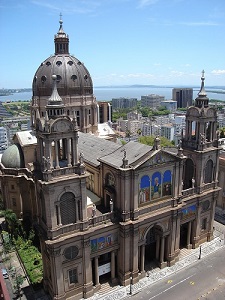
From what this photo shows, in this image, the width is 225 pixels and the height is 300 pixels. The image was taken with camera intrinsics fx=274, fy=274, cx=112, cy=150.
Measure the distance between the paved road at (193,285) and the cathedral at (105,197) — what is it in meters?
2.86

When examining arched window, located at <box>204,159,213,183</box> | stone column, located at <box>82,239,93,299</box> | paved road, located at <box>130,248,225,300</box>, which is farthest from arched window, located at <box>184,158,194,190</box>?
stone column, located at <box>82,239,93,299</box>

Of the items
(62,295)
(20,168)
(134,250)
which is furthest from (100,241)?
(20,168)

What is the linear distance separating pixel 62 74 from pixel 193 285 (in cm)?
4749

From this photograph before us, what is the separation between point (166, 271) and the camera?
43.3m

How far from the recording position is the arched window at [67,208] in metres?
34.0

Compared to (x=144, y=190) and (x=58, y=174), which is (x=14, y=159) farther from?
(x=144, y=190)

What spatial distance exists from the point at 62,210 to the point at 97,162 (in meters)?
10.8

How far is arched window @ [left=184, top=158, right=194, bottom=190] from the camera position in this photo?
155ft

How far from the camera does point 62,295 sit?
36250mm

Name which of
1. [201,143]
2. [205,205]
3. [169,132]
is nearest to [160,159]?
[201,143]

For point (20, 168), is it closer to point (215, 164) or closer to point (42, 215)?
point (42, 215)

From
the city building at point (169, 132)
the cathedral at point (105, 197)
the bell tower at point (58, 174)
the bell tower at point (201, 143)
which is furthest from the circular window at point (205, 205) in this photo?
the city building at point (169, 132)

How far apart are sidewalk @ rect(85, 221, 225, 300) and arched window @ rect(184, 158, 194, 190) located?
11414 millimetres

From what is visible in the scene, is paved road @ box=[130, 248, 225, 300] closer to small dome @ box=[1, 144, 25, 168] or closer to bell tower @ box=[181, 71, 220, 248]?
bell tower @ box=[181, 71, 220, 248]
